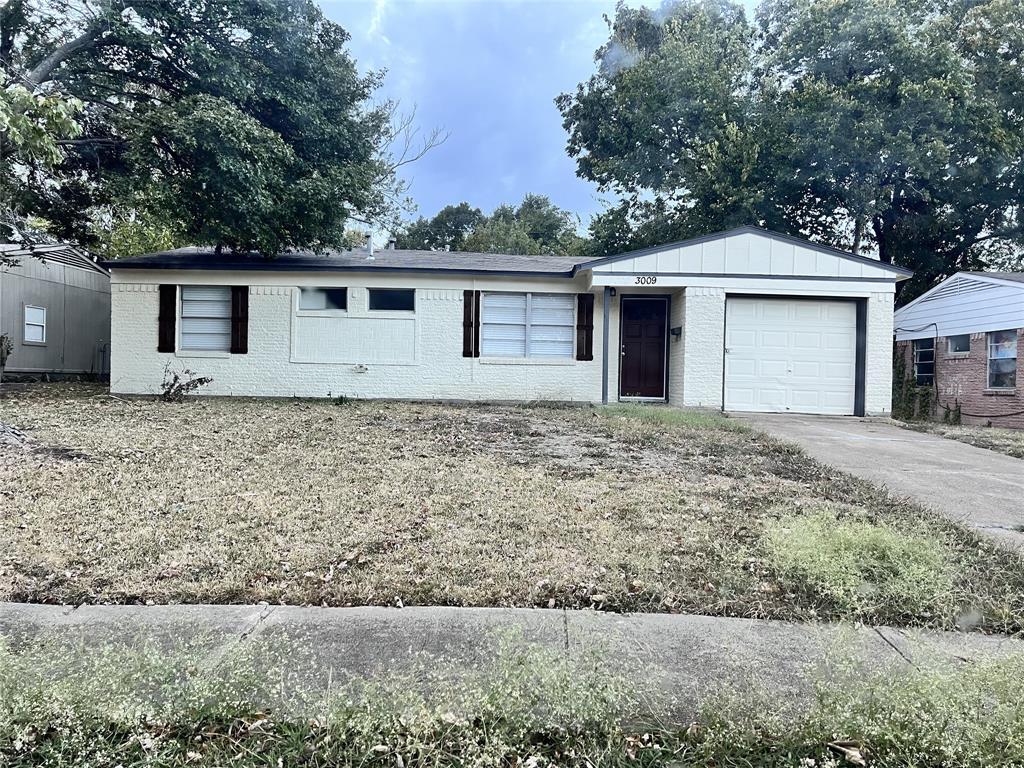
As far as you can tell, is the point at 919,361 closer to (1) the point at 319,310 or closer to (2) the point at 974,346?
(2) the point at 974,346

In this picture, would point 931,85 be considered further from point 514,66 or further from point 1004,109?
point 514,66

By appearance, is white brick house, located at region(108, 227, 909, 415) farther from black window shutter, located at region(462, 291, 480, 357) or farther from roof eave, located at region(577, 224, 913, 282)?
roof eave, located at region(577, 224, 913, 282)

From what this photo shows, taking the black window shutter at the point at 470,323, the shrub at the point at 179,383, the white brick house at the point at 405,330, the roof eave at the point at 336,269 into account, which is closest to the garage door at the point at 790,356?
the white brick house at the point at 405,330

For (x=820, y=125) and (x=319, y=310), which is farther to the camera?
(x=820, y=125)

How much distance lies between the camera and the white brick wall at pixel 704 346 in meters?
11.3

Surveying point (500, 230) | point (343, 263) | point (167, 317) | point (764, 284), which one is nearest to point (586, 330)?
point (764, 284)

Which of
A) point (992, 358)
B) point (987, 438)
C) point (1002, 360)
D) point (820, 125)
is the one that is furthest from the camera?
point (820, 125)

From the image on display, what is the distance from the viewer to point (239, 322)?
12.1m

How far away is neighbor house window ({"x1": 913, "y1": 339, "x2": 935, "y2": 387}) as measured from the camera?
15.6 m

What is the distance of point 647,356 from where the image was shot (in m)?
12.9

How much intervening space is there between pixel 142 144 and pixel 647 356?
33.6 feet

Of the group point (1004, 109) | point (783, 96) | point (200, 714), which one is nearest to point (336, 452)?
point (200, 714)

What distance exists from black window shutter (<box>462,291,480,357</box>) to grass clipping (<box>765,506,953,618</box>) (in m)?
9.17

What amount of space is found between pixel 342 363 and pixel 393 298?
169 centimetres
